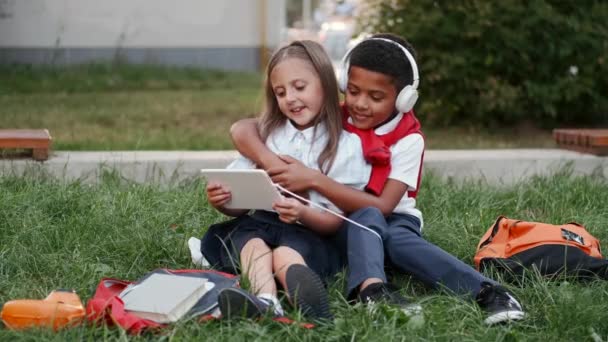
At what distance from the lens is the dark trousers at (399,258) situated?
3676 millimetres

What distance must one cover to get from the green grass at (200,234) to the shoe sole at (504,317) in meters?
0.03

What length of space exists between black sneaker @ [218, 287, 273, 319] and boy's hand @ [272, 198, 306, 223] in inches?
19.5

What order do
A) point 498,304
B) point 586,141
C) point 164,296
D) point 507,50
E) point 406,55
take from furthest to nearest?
point 507,50 → point 586,141 → point 406,55 → point 498,304 → point 164,296

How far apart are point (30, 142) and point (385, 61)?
2.44 meters

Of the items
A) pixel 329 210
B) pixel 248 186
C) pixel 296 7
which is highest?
pixel 248 186

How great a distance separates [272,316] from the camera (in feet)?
10.9

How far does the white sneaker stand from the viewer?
13.4ft

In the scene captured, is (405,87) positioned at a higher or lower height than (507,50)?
higher

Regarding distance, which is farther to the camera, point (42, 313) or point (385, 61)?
point (385, 61)

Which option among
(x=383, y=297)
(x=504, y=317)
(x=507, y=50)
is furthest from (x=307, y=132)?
(x=507, y=50)

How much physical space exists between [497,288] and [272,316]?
2.65ft

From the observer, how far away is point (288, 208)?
373cm

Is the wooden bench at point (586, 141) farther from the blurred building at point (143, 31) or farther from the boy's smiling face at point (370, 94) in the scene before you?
the blurred building at point (143, 31)

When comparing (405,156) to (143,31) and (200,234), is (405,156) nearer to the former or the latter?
(200,234)
